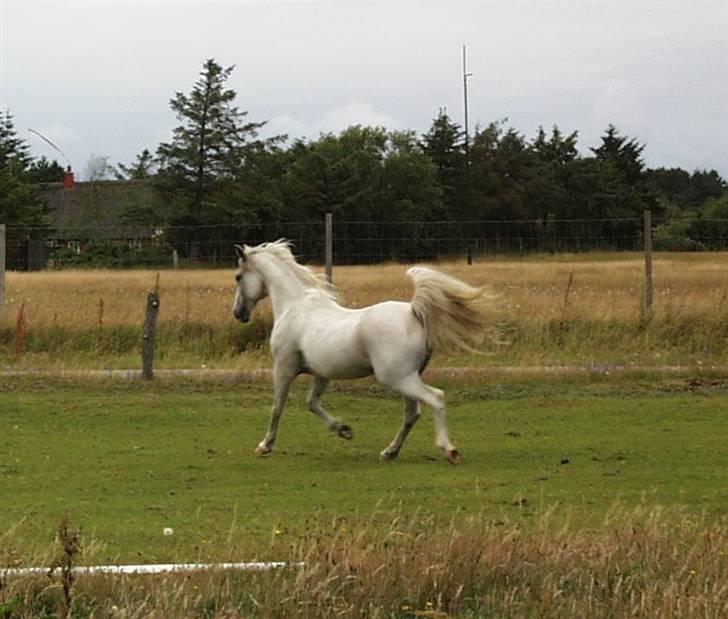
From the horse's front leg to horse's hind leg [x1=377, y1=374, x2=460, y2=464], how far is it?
1221mm

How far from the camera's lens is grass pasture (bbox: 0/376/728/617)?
20.8ft

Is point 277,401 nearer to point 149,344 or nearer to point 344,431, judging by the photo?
point 344,431

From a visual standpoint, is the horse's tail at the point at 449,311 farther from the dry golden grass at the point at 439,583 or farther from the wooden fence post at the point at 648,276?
the wooden fence post at the point at 648,276

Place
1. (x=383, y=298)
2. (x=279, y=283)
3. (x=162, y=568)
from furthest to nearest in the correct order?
(x=383, y=298) → (x=279, y=283) → (x=162, y=568)

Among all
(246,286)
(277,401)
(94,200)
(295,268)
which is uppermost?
(94,200)

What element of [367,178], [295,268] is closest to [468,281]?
[295,268]

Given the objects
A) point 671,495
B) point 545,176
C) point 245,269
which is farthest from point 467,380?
point 545,176

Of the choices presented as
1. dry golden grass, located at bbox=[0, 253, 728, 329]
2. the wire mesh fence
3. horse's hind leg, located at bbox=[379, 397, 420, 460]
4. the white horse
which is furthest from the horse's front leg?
the wire mesh fence

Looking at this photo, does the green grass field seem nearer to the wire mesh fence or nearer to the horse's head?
the horse's head

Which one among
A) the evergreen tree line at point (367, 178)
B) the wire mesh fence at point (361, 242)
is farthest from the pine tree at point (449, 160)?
the wire mesh fence at point (361, 242)

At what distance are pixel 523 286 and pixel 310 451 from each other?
14274 millimetres

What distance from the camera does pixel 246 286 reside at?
1319 centimetres

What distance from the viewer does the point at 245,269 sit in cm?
1313

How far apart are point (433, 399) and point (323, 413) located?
1.44m
